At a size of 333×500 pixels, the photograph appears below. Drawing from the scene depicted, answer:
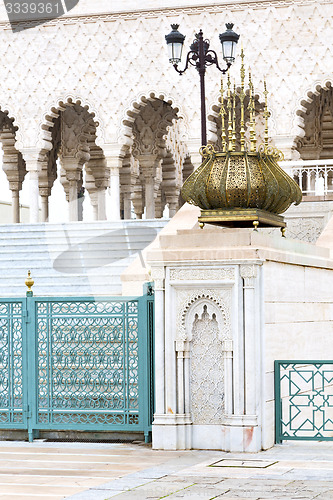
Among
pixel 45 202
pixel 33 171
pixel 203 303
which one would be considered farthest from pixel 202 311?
pixel 45 202

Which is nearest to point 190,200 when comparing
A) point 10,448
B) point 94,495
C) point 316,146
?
point 10,448

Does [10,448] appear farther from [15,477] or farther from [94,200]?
[94,200]

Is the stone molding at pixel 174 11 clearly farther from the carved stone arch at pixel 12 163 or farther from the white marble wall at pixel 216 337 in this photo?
the white marble wall at pixel 216 337

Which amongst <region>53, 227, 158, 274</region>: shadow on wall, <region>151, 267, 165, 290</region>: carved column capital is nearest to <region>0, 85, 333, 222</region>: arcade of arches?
<region>53, 227, 158, 274</region>: shadow on wall

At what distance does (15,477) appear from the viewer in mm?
6484

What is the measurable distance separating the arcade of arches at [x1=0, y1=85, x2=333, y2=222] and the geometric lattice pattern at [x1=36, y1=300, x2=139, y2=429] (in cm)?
1439

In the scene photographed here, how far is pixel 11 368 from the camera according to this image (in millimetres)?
8133

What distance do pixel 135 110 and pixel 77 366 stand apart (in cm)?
1555

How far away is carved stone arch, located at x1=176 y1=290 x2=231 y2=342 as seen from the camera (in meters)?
7.36

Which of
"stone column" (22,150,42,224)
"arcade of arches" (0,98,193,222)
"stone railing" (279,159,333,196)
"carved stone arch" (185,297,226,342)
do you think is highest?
"arcade of arches" (0,98,193,222)

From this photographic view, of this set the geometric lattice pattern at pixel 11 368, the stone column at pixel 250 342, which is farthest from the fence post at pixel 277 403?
the geometric lattice pattern at pixel 11 368

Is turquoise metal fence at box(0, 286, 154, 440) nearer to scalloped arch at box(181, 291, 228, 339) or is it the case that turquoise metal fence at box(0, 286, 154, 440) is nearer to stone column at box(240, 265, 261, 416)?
scalloped arch at box(181, 291, 228, 339)

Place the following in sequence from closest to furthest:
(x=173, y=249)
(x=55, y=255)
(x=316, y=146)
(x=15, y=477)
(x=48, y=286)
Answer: (x=15, y=477)
(x=173, y=249)
(x=48, y=286)
(x=55, y=255)
(x=316, y=146)

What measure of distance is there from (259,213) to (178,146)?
25.2m
